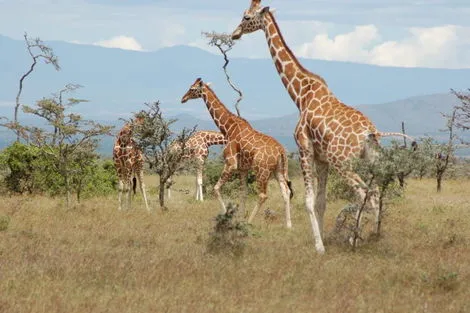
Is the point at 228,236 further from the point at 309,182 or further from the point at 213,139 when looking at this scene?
the point at 213,139

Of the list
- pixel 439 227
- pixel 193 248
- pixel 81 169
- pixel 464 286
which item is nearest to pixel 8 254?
pixel 193 248

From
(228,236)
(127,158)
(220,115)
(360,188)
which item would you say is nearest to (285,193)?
(220,115)

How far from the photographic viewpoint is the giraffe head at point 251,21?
16172 millimetres

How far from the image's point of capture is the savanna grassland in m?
10.3

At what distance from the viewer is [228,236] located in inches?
554

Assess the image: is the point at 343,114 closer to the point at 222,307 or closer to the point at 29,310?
the point at 222,307

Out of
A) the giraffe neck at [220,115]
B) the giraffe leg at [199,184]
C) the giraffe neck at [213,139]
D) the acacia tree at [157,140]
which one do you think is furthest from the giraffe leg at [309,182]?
the giraffe neck at [213,139]

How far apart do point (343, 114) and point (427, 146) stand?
5.04ft

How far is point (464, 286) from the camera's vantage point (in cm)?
1162

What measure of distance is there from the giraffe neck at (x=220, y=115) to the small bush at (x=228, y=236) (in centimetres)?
519

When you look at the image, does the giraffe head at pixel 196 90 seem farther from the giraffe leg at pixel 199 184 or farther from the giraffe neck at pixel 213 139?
the giraffe neck at pixel 213 139

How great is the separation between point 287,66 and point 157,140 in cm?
674

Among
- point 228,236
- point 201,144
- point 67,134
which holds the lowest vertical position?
point 228,236

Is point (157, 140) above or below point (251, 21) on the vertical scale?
below
